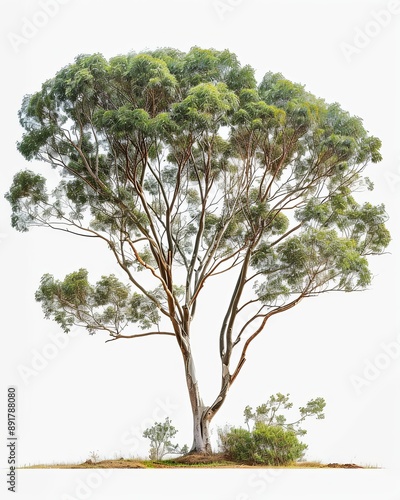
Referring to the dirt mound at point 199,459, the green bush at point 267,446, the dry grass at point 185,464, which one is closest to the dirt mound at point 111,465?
the dry grass at point 185,464

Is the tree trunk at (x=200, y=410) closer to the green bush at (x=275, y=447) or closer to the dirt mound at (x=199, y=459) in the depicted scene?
the dirt mound at (x=199, y=459)

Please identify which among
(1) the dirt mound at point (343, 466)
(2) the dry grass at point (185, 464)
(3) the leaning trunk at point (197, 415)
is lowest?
(1) the dirt mound at point (343, 466)

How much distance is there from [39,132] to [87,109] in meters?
1.08

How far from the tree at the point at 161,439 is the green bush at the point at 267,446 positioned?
1.11 m

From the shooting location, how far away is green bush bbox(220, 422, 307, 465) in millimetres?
11188

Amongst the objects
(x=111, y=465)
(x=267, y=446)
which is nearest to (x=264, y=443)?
(x=267, y=446)

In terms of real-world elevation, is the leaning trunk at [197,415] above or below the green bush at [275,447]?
above

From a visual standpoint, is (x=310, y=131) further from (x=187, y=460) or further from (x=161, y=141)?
(x=187, y=460)

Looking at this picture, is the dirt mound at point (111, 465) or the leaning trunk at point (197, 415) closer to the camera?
the dirt mound at point (111, 465)

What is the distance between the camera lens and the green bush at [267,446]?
11188 mm

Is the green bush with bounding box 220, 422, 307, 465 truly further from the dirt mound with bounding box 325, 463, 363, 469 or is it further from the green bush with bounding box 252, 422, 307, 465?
the dirt mound with bounding box 325, 463, 363, 469

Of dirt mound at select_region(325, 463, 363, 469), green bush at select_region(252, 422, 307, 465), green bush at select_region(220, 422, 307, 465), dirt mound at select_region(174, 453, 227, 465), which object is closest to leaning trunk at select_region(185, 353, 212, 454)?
dirt mound at select_region(174, 453, 227, 465)

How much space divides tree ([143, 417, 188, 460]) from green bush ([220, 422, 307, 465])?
3.64ft

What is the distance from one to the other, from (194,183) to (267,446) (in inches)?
194
